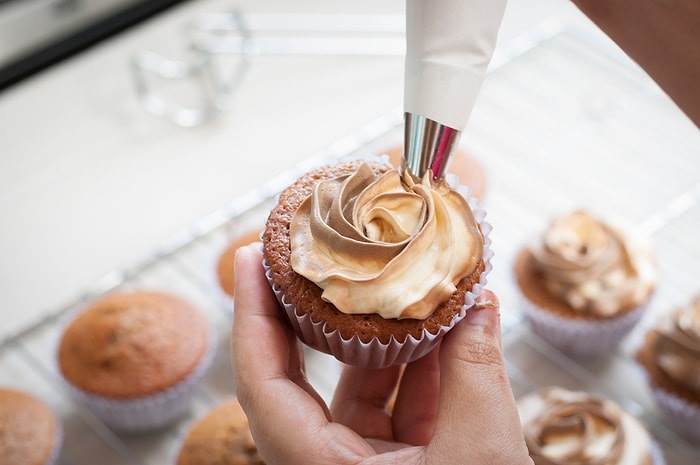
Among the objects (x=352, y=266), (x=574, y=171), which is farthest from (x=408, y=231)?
(x=574, y=171)

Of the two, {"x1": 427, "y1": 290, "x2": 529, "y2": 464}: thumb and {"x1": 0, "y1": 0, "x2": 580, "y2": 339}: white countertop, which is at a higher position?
{"x1": 427, "y1": 290, "x2": 529, "y2": 464}: thumb

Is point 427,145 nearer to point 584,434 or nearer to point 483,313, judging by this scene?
point 483,313

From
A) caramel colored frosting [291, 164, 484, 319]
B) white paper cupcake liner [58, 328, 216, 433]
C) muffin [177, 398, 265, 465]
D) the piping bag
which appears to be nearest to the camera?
the piping bag

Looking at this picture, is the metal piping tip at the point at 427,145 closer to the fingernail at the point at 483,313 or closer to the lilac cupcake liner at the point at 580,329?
the fingernail at the point at 483,313

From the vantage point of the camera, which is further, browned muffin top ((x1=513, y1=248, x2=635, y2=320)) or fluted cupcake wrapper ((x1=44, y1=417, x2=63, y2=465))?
browned muffin top ((x1=513, y1=248, x2=635, y2=320))

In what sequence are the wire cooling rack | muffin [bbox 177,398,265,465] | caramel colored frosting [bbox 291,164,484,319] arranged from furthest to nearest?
the wire cooling rack, muffin [bbox 177,398,265,465], caramel colored frosting [bbox 291,164,484,319]

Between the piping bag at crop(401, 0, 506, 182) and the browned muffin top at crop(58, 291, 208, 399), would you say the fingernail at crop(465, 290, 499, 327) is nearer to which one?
the piping bag at crop(401, 0, 506, 182)

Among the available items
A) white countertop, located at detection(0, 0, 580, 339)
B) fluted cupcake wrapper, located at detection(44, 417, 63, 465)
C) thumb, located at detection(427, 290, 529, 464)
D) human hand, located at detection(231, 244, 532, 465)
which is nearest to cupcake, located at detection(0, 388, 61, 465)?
fluted cupcake wrapper, located at detection(44, 417, 63, 465)

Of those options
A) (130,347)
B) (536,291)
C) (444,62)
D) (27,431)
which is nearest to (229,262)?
(130,347)
